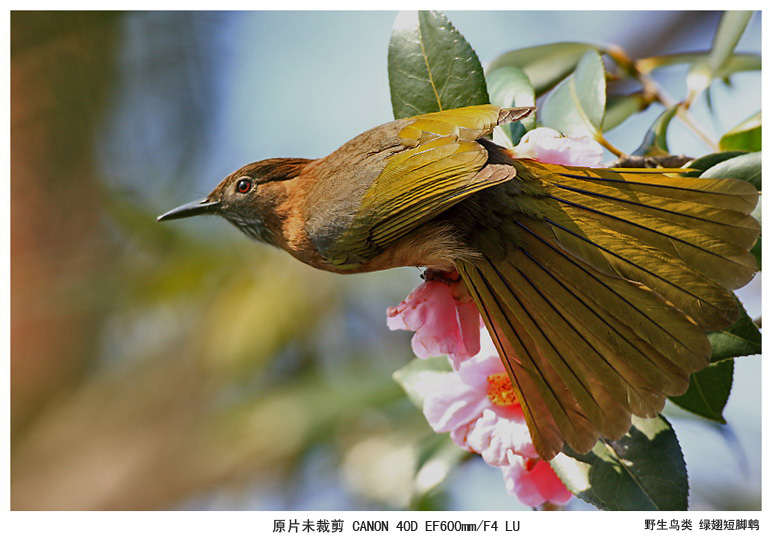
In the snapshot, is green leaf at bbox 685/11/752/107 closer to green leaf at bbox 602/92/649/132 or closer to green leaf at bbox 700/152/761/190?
green leaf at bbox 602/92/649/132

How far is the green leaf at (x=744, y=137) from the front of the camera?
69.4 inches

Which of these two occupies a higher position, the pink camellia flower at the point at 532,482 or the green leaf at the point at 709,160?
the green leaf at the point at 709,160

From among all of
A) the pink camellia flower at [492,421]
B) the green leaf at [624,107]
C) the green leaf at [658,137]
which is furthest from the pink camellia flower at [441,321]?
the green leaf at [624,107]

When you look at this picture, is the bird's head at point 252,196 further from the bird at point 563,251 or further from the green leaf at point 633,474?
the green leaf at point 633,474

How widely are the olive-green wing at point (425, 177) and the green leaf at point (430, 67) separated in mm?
111

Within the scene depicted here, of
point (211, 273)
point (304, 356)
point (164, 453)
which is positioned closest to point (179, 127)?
point (211, 273)

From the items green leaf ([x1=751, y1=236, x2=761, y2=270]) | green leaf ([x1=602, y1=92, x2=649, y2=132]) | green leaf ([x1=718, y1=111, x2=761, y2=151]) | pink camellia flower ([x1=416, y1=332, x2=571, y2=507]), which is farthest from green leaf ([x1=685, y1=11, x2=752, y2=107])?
pink camellia flower ([x1=416, y1=332, x2=571, y2=507])

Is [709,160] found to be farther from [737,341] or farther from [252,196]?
[252,196]

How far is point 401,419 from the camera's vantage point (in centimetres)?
280

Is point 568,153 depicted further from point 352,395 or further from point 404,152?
point 352,395

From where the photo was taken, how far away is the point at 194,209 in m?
1.85

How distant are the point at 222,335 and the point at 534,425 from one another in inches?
83.6

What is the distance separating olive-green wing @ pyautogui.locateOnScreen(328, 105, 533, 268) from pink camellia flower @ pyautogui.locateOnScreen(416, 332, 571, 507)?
1.13ft

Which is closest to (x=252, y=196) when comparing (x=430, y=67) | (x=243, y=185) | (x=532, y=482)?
(x=243, y=185)
